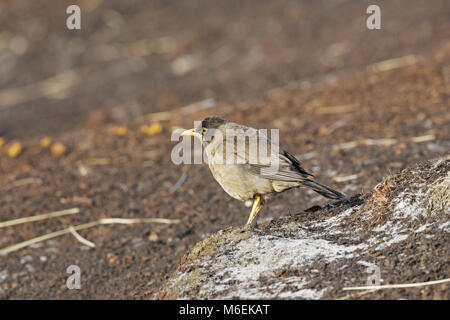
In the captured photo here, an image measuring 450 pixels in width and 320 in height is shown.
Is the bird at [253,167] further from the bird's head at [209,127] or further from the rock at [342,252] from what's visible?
the rock at [342,252]

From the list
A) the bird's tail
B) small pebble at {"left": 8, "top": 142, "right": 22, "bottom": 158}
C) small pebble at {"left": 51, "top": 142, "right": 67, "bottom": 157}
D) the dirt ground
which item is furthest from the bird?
small pebble at {"left": 8, "top": 142, "right": 22, "bottom": 158}

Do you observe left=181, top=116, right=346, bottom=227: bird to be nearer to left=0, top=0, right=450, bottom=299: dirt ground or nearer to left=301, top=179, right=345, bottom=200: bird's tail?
left=301, top=179, right=345, bottom=200: bird's tail

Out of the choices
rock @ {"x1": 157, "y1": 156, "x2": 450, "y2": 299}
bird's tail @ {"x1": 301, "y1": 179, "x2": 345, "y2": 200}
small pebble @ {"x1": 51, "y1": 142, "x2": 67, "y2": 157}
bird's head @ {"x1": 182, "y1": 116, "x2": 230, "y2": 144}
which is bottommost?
rock @ {"x1": 157, "y1": 156, "x2": 450, "y2": 299}

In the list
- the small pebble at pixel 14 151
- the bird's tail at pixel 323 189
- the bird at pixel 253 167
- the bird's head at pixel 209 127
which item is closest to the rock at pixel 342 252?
the bird's tail at pixel 323 189

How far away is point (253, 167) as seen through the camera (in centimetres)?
481

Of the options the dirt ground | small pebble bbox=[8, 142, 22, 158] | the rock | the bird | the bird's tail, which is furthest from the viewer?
small pebble bbox=[8, 142, 22, 158]

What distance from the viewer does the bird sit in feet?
15.4

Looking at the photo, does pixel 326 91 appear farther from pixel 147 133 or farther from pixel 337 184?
pixel 337 184

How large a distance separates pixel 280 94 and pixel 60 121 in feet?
16.3

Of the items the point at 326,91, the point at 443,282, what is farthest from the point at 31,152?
the point at 443,282

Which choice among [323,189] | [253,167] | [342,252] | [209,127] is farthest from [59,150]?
[342,252]

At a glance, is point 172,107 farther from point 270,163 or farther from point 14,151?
point 270,163

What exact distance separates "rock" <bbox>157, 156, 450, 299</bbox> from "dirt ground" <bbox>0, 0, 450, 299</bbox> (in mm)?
1038

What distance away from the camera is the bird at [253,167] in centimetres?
471
